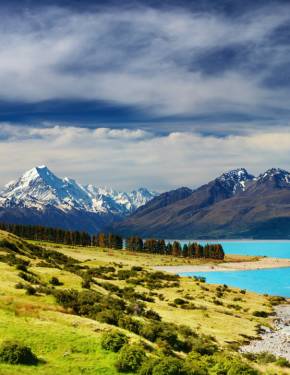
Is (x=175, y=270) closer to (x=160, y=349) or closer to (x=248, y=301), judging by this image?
(x=248, y=301)

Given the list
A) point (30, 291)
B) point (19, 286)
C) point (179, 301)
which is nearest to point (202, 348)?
point (30, 291)

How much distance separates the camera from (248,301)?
9375 centimetres

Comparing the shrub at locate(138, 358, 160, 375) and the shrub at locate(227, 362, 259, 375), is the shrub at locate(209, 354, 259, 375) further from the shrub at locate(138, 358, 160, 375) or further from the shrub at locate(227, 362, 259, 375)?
the shrub at locate(138, 358, 160, 375)

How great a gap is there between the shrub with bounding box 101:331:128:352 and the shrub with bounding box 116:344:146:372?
A: 1.47m

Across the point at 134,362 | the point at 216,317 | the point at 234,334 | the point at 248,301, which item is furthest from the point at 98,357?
the point at 248,301

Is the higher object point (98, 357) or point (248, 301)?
point (98, 357)

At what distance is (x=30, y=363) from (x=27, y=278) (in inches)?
1059

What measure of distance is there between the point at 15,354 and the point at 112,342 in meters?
7.29

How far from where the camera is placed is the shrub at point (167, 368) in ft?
88.8

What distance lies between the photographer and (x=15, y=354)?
26.6 meters

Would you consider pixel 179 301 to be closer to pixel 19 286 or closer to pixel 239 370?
pixel 19 286

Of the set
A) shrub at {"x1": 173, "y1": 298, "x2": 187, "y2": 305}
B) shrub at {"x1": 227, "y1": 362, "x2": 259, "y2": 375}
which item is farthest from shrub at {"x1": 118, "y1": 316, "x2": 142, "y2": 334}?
shrub at {"x1": 173, "y1": 298, "x2": 187, "y2": 305}

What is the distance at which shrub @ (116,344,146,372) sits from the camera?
1107 inches

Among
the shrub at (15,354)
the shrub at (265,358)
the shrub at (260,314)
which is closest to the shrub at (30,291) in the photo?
the shrub at (15,354)
